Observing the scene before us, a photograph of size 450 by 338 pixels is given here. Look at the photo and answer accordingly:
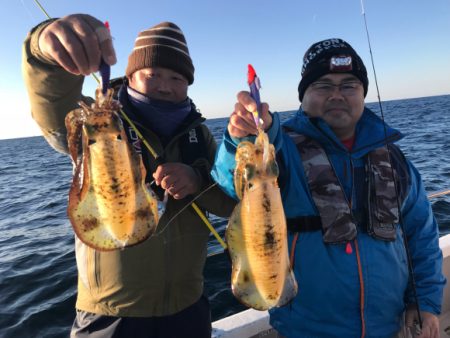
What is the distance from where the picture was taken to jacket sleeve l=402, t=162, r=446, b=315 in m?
2.80

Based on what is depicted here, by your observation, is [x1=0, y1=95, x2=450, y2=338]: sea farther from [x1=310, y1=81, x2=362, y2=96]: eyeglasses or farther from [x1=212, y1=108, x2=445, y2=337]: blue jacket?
[x1=212, y1=108, x2=445, y2=337]: blue jacket

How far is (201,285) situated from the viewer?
2.80m

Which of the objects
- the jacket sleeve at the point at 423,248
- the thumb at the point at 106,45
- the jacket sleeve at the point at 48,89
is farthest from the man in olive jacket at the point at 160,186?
the jacket sleeve at the point at 423,248

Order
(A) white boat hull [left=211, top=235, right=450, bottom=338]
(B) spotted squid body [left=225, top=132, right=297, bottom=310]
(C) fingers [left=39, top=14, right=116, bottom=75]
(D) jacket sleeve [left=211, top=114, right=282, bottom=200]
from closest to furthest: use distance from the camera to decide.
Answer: (C) fingers [left=39, top=14, right=116, bottom=75] < (B) spotted squid body [left=225, top=132, right=297, bottom=310] < (D) jacket sleeve [left=211, top=114, right=282, bottom=200] < (A) white boat hull [left=211, top=235, right=450, bottom=338]

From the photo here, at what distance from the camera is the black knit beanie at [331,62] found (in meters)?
2.87

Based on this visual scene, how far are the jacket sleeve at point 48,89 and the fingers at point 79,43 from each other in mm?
157

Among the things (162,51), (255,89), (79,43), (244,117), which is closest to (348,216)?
(244,117)

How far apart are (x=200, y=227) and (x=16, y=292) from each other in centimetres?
622

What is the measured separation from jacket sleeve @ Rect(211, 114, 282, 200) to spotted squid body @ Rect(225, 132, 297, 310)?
28 cm

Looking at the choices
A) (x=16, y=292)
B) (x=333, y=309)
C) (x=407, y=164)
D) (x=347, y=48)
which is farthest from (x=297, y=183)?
(x=16, y=292)

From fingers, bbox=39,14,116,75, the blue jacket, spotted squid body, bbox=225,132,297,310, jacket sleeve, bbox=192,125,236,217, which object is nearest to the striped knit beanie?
jacket sleeve, bbox=192,125,236,217

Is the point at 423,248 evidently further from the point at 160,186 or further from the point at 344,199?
the point at 160,186

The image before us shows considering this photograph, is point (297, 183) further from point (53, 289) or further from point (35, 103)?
point (53, 289)

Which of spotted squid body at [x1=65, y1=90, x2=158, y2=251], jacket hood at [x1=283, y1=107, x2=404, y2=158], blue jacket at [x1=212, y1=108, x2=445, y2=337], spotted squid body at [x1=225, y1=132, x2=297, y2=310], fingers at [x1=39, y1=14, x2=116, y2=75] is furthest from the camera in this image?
jacket hood at [x1=283, y1=107, x2=404, y2=158]
